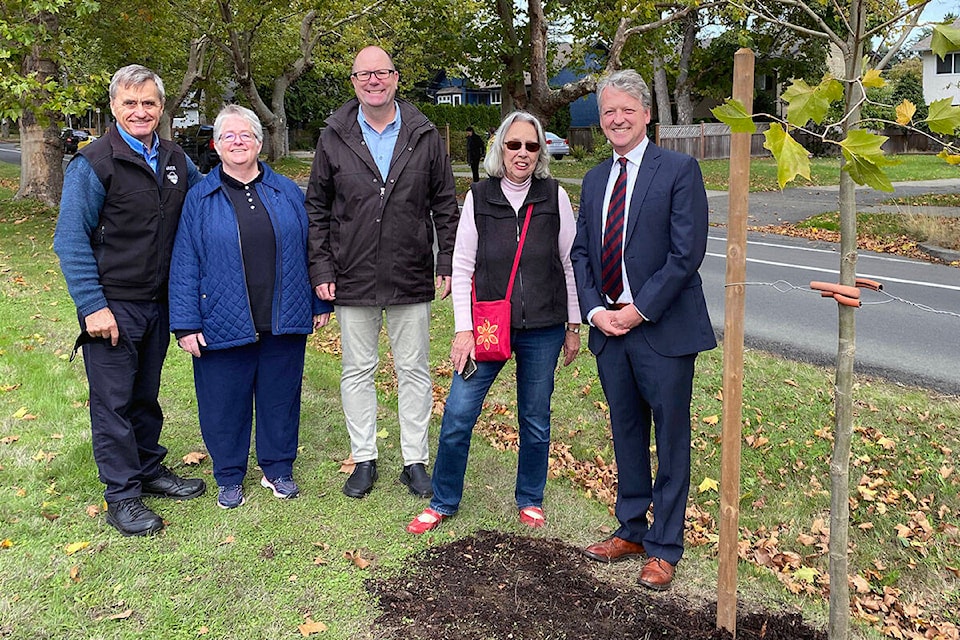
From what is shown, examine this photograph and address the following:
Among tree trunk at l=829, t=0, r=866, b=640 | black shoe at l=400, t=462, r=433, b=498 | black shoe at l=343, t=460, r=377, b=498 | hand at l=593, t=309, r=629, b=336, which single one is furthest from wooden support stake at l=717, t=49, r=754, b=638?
black shoe at l=343, t=460, r=377, b=498

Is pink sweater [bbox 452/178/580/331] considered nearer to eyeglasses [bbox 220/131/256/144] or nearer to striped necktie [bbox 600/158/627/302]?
striped necktie [bbox 600/158/627/302]

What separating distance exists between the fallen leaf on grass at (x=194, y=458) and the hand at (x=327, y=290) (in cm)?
161

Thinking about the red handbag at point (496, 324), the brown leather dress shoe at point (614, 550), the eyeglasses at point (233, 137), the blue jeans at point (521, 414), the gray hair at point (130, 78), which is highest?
the gray hair at point (130, 78)

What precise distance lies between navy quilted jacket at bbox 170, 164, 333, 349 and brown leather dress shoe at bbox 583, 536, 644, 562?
193 centimetres

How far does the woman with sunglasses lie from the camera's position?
409cm

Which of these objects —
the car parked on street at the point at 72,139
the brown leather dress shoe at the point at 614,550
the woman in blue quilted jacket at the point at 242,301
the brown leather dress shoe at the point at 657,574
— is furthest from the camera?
the car parked on street at the point at 72,139

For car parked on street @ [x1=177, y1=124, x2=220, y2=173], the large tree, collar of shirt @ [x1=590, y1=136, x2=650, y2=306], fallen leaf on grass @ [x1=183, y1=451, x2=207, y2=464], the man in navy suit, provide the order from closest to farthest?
the man in navy suit < collar of shirt @ [x1=590, y1=136, x2=650, y2=306] < fallen leaf on grass @ [x1=183, y1=451, x2=207, y2=464] < the large tree < car parked on street @ [x1=177, y1=124, x2=220, y2=173]

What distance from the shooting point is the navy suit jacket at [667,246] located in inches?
138

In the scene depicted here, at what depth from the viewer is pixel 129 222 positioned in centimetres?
422

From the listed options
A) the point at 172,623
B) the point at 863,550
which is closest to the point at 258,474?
the point at 172,623

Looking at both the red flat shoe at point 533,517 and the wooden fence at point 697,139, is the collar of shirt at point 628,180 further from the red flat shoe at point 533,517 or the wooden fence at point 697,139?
the wooden fence at point 697,139

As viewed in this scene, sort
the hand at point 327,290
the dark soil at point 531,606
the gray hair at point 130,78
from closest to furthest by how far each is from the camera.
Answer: the dark soil at point 531,606
the gray hair at point 130,78
the hand at point 327,290

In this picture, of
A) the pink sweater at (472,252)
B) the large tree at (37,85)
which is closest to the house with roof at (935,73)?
the large tree at (37,85)

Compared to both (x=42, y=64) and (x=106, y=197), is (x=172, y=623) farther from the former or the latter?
(x=42, y=64)
